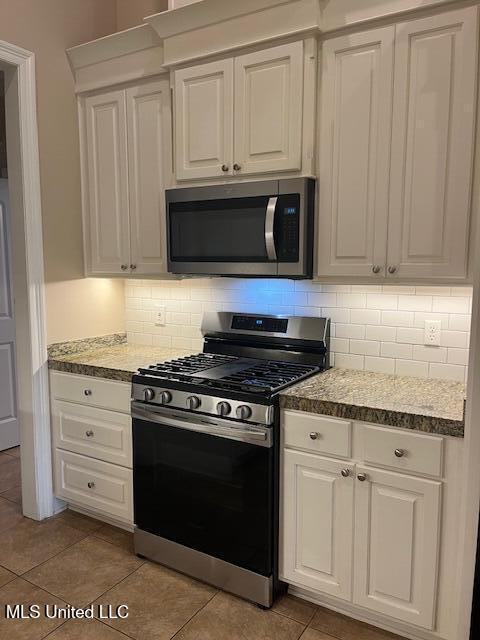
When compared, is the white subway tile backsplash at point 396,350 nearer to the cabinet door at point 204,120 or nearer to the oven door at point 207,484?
the oven door at point 207,484

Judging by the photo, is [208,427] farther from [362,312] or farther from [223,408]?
[362,312]

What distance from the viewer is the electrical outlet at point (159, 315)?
120 inches

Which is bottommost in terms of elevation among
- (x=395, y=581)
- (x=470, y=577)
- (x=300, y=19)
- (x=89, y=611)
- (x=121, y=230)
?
(x=89, y=611)

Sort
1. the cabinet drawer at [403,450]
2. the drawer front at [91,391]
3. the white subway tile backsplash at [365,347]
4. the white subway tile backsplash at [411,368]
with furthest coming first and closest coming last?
the drawer front at [91,391], the white subway tile backsplash at [365,347], the white subway tile backsplash at [411,368], the cabinet drawer at [403,450]

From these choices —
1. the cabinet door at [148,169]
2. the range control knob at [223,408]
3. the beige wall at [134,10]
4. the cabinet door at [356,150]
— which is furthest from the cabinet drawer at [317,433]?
the beige wall at [134,10]

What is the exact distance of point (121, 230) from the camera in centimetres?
277

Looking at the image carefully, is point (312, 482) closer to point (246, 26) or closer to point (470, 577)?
point (470, 577)

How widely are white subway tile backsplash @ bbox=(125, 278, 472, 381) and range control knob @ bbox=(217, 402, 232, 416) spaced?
0.69 metres

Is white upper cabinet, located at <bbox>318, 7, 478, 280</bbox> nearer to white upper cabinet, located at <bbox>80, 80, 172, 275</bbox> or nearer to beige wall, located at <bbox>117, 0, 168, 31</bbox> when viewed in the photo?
white upper cabinet, located at <bbox>80, 80, 172, 275</bbox>

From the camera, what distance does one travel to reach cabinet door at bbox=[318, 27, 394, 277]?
201 cm

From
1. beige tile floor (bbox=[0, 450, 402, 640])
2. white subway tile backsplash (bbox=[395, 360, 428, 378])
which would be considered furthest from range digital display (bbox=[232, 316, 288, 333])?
beige tile floor (bbox=[0, 450, 402, 640])

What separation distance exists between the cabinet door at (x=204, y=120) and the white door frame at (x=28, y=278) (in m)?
0.79

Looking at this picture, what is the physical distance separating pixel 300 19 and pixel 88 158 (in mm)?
1373

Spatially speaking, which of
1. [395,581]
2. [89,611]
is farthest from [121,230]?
[395,581]
